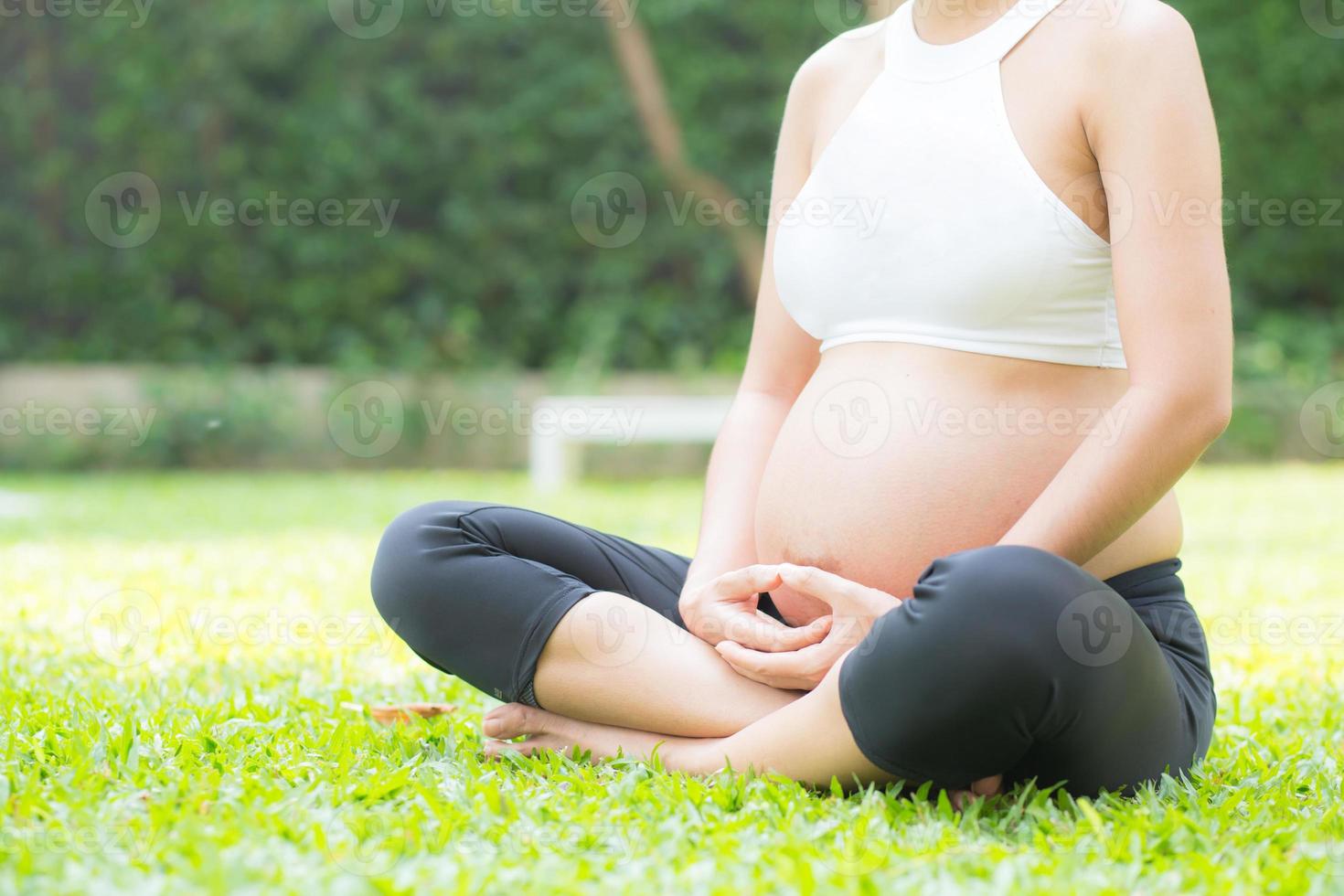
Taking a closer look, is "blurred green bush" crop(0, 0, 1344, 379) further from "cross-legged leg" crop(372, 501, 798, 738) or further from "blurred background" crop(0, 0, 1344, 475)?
"cross-legged leg" crop(372, 501, 798, 738)

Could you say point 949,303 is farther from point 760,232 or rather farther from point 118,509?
point 760,232

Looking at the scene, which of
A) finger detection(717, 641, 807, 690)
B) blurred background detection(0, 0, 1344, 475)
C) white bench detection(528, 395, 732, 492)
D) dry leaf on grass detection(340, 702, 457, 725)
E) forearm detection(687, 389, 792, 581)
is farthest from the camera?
blurred background detection(0, 0, 1344, 475)

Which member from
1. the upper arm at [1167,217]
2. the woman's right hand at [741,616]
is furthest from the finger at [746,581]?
the upper arm at [1167,217]

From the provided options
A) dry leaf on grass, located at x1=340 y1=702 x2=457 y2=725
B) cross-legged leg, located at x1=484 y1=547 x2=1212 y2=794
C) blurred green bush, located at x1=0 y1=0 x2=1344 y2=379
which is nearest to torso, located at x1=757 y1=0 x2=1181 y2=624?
cross-legged leg, located at x1=484 y1=547 x2=1212 y2=794

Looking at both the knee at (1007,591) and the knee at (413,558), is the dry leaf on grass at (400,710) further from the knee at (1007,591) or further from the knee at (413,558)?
the knee at (1007,591)

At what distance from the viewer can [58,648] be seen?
2.90 metres

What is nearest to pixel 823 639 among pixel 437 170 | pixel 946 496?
pixel 946 496

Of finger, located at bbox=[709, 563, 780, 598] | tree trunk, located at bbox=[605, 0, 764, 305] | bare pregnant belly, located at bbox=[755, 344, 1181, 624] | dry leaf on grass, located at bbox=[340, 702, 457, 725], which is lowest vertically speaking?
dry leaf on grass, located at bbox=[340, 702, 457, 725]

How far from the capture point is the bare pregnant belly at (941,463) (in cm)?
180

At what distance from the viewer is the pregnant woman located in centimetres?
158

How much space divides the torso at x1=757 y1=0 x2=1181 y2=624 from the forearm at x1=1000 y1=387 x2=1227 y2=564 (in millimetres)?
115

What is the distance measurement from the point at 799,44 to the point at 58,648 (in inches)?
343

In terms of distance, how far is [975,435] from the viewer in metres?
1.80

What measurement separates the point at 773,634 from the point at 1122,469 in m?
0.50
